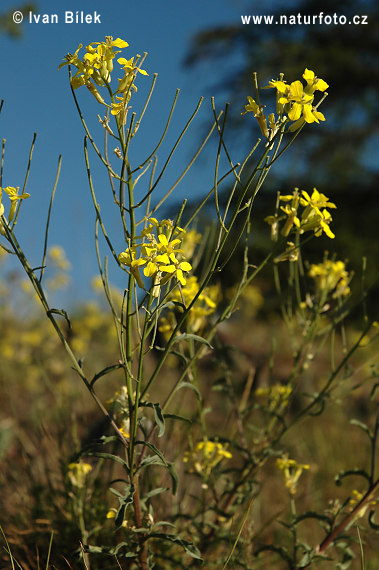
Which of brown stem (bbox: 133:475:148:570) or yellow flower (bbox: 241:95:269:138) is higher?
yellow flower (bbox: 241:95:269:138)

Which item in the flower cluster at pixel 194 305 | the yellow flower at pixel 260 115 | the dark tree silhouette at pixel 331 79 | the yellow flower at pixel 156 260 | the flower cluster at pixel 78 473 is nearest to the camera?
the yellow flower at pixel 156 260

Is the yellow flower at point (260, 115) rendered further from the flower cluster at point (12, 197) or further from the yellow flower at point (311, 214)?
the flower cluster at point (12, 197)

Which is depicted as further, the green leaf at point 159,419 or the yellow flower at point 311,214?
the yellow flower at point 311,214

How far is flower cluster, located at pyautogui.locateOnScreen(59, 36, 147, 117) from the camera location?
3.51 ft

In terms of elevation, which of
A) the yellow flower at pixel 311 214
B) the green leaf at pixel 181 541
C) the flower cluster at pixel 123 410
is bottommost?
the green leaf at pixel 181 541

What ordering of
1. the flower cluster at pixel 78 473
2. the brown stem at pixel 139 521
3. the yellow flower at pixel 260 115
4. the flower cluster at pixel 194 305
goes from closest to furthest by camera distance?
the yellow flower at pixel 260 115, the brown stem at pixel 139 521, the flower cluster at pixel 194 305, the flower cluster at pixel 78 473

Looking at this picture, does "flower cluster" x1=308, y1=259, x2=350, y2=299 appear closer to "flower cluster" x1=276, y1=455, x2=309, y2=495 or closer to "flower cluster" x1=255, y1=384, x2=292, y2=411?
"flower cluster" x1=255, y1=384, x2=292, y2=411

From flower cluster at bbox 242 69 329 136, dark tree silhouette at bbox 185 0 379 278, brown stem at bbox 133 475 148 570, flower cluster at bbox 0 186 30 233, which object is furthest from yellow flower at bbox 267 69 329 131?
dark tree silhouette at bbox 185 0 379 278

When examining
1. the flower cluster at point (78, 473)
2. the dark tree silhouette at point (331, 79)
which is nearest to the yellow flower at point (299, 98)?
the flower cluster at point (78, 473)

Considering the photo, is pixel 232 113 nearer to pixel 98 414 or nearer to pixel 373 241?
pixel 373 241

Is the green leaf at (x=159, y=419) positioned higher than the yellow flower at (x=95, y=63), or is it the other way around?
the yellow flower at (x=95, y=63)

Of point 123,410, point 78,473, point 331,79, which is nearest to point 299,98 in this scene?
point 123,410

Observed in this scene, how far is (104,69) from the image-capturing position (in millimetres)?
1078

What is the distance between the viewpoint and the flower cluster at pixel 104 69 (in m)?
1.07
